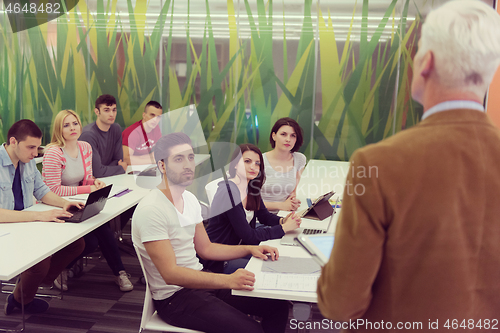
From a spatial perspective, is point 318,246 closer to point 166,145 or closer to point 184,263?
point 184,263

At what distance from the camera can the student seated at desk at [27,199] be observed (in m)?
2.38

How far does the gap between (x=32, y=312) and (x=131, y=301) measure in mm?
639

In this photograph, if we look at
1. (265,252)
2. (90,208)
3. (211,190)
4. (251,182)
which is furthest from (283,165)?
(90,208)

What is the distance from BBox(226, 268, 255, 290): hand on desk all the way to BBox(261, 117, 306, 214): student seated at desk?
1.57 meters

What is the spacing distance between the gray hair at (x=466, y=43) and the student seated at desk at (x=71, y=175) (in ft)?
9.09

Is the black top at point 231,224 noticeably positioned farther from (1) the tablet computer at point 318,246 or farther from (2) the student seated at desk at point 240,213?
(1) the tablet computer at point 318,246

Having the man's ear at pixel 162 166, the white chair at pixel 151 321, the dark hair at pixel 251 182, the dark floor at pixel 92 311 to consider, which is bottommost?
the dark floor at pixel 92 311

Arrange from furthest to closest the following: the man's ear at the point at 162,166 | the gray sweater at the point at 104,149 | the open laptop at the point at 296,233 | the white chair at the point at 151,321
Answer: the gray sweater at the point at 104,149
the open laptop at the point at 296,233
the man's ear at the point at 162,166
the white chair at the point at 151,321

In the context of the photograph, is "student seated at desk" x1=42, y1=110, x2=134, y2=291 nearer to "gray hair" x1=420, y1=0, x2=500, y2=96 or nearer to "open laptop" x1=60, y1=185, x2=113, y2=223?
"open laptop" x1=60, y1=185, x2=113, y2=223

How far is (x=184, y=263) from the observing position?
1.80 metres

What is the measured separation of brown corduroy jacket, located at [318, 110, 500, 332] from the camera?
27.0 inches

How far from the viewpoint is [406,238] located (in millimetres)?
702

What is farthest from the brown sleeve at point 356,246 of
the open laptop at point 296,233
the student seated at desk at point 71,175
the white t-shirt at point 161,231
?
the student seated at desk at point 71,175

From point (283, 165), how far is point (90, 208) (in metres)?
1.62
